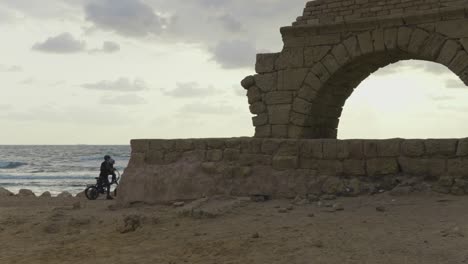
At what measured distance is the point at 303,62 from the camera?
10305mm

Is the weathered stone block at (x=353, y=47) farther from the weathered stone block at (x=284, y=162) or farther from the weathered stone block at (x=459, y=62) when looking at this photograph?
the weathered stone block at (x=284, y=162)

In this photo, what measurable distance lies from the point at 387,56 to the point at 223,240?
5.46 meters

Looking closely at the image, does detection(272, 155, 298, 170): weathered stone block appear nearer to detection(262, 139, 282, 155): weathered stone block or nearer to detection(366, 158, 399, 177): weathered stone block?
detection(262, 139, 282, 155): weathered stone block

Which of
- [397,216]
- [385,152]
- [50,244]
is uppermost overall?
[385,152]

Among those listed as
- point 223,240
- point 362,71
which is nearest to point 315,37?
point 362,71

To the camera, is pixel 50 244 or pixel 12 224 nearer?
pixel 50 244

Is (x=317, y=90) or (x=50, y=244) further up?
(x=317, y=90)

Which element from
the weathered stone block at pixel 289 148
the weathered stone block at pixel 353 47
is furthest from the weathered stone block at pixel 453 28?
the weathered stone block at pixel 289 148

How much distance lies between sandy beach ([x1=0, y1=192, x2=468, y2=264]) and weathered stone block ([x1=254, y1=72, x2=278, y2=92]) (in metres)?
2.68

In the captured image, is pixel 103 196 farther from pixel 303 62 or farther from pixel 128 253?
pixel 128 253

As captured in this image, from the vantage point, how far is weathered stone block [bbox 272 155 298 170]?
888 centimetres

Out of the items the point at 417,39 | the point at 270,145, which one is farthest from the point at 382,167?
the point at 417,39

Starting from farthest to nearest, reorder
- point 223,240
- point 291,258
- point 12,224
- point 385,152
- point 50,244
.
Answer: point 12,224 → point 385,152 → point 50,244 → point 223,240 → point 291,258

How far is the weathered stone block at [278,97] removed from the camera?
34.0 ft
